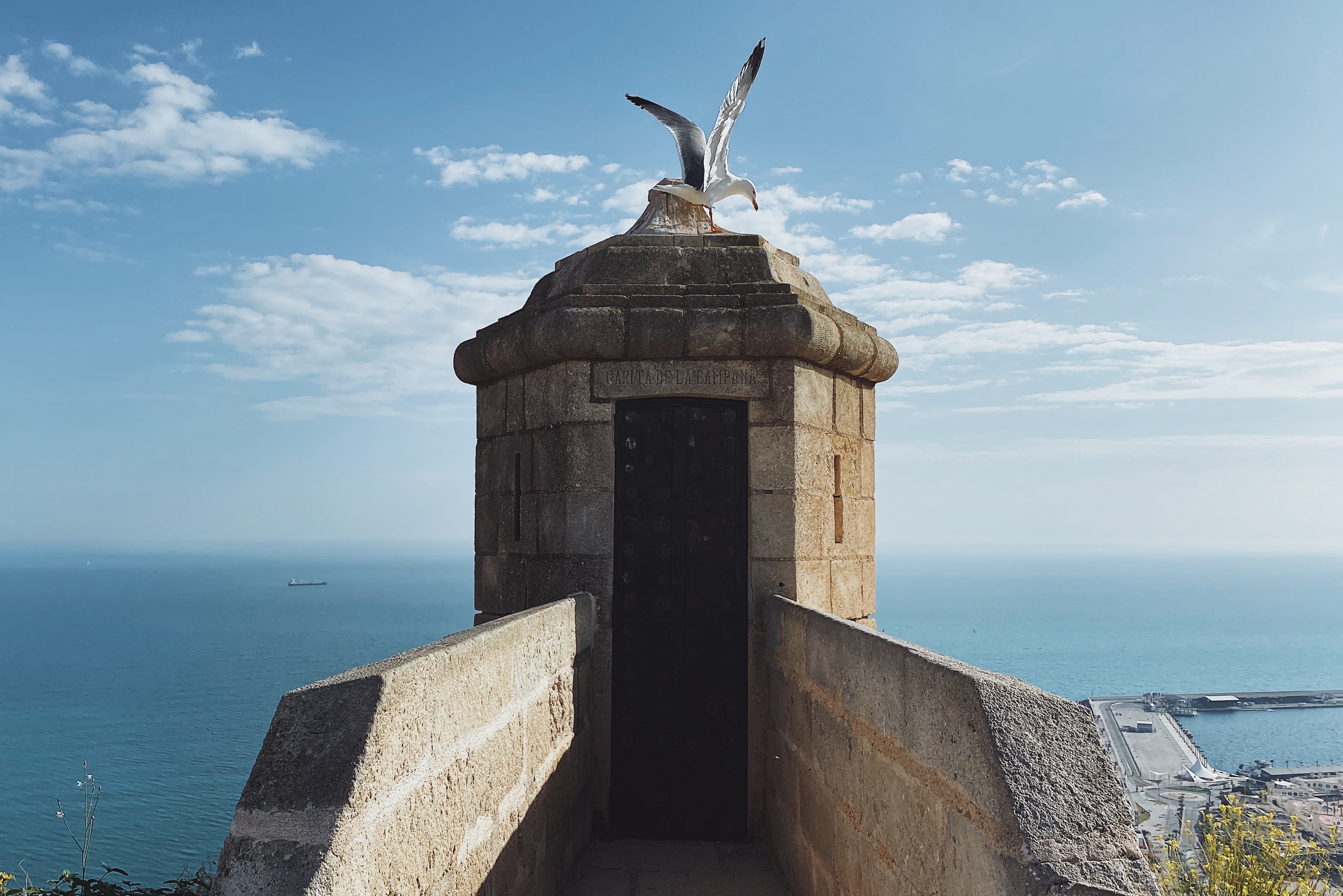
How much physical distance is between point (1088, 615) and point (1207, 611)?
1193 inches

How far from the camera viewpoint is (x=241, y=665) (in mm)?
68875

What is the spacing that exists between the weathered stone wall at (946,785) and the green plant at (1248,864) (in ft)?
12.8

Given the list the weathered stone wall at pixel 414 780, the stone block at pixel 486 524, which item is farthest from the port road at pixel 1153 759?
the weathered stone wall at pixel 414 780

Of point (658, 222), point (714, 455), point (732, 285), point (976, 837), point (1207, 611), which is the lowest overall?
point (1207, 611)

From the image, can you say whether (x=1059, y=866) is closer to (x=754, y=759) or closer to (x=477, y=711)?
(x=477, y=711)

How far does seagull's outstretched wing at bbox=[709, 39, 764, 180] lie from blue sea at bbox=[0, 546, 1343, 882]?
58.1 ft

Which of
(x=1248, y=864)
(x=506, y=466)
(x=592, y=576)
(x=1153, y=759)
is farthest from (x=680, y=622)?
(x=1153, y=759)

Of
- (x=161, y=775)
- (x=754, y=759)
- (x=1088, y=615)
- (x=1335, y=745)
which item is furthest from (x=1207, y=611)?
(x=754, y=759)

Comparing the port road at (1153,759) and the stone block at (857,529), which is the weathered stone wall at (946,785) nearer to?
the stone block at (857,529)

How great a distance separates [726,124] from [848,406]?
2153 millimetres

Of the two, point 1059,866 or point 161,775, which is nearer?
point 1059,866

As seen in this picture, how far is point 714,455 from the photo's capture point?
5289 millimetres

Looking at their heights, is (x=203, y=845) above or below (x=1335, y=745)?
above

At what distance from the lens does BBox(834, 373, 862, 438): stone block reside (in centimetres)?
567
